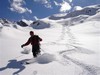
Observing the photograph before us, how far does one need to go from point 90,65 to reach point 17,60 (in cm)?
356

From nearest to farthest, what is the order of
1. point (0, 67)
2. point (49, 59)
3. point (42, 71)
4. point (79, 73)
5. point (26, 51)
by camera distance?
point (79, 73)
point (42, 71)
point (0, 67)
point (49, 59)
point (26, 51)

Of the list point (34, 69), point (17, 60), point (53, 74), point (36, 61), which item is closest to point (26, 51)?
point (17, 60)

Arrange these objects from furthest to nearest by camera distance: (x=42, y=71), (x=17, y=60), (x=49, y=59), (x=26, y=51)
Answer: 1. (x=26, y=51)
2. (x=17, y=60)
3. (x=49, y=59)
4. (x=42, y=71)

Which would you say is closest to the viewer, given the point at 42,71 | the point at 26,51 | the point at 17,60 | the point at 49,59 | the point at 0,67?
the point at 42,71

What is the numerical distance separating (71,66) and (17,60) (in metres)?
2.89

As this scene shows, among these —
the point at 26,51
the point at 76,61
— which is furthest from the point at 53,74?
the point at 26,51

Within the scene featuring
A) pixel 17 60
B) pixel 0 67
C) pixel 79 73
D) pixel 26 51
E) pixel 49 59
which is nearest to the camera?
pixel 79 73

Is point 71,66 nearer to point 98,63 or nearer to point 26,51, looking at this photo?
point 98,63

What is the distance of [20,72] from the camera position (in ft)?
23.1

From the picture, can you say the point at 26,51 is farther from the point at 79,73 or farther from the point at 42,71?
the point at 79,73

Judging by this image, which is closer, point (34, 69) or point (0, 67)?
point (34, 69)

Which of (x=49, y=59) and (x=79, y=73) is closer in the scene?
(x=79, y=73)

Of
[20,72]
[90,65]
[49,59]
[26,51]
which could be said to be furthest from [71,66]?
[26,51]

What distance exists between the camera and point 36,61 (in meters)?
8.44
